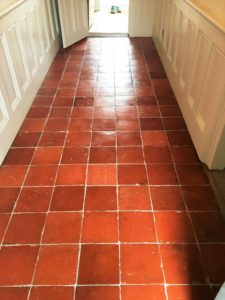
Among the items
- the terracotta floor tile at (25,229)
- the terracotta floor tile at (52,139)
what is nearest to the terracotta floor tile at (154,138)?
the terracotta floor tile at (52,139)

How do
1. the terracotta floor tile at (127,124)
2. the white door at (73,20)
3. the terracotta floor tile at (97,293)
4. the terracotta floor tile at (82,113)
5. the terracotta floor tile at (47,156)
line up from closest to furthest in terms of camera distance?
the terracotta floor tile at (97,293), the terracotta floor tile at (47,156), the terracotta floor tile at (127,124), the terracotta floor tile at (82,113), the white door at (73,20)

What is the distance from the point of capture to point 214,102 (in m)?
1.59

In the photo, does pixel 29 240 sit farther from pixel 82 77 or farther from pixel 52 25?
pixel 52 25

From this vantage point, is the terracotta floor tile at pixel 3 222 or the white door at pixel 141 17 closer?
the terracotta floor tile at pixel 3 222

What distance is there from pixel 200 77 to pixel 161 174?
759 millimetres

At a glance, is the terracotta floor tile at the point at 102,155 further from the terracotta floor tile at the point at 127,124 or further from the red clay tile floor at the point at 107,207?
the terracotta floor tile at the point at 127,124

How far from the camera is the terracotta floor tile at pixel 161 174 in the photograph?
170cm

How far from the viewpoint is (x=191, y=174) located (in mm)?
1749

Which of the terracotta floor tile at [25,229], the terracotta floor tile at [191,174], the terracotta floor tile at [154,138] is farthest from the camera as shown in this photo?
the terracotta floor tile at [154,138]

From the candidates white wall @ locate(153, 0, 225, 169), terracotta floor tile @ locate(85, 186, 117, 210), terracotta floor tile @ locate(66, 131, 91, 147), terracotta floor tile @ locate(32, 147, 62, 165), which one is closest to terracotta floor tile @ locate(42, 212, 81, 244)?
terracotta floor tile @ locate(85, 186, 117, 210)

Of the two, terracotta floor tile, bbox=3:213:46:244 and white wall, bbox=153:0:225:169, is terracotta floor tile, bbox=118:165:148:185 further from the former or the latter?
terracotta floor tile, bbox=3:213:46:244

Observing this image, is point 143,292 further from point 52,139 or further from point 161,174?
point 52,139

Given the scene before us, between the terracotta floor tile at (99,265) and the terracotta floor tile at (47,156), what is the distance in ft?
2.42

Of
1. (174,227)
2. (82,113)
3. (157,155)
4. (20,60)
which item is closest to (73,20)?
(20,60)
